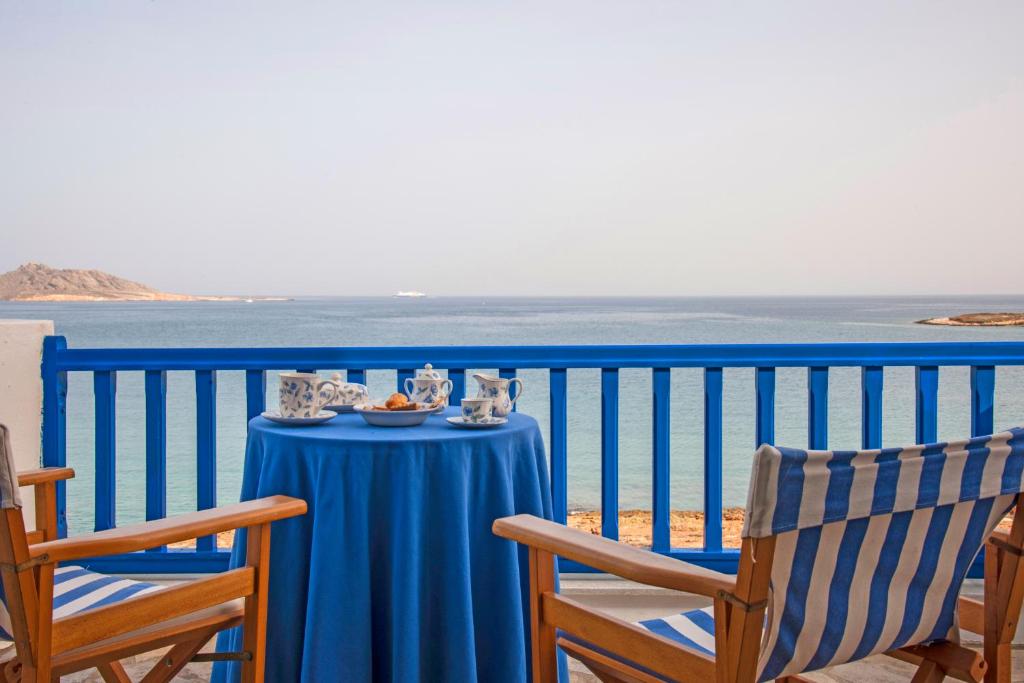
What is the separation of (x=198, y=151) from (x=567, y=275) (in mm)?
14710

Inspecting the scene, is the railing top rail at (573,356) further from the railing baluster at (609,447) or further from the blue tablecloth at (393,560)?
the blue tablecloth at (393,560)

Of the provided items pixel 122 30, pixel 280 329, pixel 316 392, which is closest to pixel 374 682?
pixel 316 392

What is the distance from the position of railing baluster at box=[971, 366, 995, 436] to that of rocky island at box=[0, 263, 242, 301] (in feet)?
137

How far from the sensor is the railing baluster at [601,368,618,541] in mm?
3352

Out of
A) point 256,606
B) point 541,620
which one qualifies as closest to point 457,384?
point 256,606

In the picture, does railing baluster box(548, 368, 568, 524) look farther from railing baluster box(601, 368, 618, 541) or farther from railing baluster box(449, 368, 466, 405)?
railing baluster box(449, 368, 466, 405)

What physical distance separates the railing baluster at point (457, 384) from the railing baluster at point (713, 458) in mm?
949

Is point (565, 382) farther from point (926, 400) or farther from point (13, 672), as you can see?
point (13, 672)

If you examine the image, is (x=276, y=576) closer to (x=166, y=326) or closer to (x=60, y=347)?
(x=60, y=347)

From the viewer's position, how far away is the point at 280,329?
45.9 metres

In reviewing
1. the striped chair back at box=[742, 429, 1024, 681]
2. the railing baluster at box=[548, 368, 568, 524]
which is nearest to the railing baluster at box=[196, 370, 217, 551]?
the railing baluster at box=[548, 368, 568, 524]

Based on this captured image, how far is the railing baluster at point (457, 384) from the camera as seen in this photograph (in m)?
3.29

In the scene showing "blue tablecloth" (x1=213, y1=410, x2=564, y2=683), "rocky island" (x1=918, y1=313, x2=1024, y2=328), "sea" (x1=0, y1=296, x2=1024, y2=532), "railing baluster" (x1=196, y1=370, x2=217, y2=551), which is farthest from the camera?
"rocky island" (x1=918, y1=313, x2=1024, y2=328)

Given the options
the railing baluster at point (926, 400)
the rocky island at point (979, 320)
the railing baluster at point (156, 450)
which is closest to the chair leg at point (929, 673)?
the railing baluster at point (926, 400)
